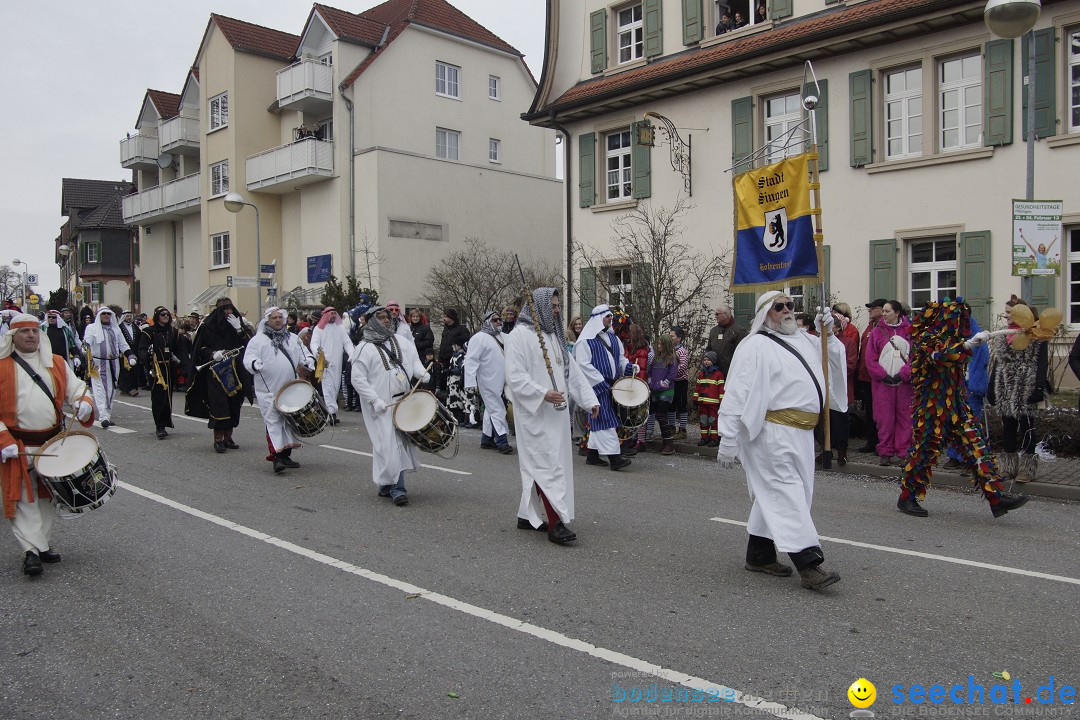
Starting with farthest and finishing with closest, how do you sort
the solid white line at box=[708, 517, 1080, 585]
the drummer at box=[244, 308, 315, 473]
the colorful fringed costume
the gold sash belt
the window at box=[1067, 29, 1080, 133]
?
the window at box=[1067, 29, 1080, 133] < the drummer at box=[244, 308, 315, 473] < the colorful fringed costume < the solid white line at box=[708, 517, 1080, 585] < the gold sash belt

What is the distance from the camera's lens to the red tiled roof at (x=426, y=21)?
32.1m

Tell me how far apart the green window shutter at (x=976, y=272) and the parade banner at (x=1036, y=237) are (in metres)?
5.71

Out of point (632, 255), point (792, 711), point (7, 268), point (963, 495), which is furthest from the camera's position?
point (7, 268)

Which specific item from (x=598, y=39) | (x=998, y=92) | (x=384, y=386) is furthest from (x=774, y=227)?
(x=598, y=39)

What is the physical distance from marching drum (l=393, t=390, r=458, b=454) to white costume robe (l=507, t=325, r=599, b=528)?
52.5 inches

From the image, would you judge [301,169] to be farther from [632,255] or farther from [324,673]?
[324,673]

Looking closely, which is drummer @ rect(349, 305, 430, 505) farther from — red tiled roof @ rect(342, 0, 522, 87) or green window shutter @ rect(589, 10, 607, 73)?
red tiled roof @ rect(342, 0, 522, 87)

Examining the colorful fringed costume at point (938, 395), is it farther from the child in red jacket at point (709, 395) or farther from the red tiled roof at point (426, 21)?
the red tiled roof at point (426, 21)

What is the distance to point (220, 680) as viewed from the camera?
4289mm

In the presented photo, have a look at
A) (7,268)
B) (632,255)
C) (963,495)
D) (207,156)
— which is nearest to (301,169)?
(207,156)

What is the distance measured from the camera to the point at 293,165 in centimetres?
3234

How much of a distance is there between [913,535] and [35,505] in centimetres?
659

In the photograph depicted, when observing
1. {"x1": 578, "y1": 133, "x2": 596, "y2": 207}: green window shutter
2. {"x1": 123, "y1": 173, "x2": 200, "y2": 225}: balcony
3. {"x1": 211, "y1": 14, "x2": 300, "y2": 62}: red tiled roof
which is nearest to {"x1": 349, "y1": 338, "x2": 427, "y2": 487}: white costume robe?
{"x1": 578, "y1": 133, "x2": 596, "y2": 207}: green window shutter

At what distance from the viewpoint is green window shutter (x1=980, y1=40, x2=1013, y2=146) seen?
15.3 metres
